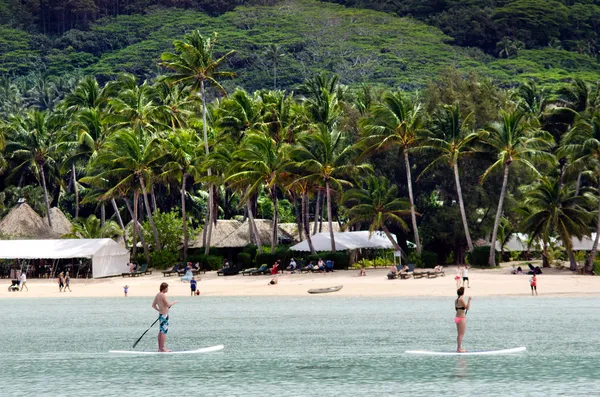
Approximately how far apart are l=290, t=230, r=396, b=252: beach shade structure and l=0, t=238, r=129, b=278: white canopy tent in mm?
13046

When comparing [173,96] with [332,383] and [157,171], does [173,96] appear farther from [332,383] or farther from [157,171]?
[332,383]

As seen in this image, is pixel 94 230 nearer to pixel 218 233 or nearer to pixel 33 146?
pixel 218 233

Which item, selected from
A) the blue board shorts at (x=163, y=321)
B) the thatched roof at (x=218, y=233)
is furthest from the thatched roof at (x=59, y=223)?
the blue board shorts at (x=163, y=321)

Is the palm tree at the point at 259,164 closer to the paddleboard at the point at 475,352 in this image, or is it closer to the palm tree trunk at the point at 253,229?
the palm tree trunk at the point at 253,229

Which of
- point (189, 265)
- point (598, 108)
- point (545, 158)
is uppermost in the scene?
point (598, 108)

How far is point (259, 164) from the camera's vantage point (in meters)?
64.6

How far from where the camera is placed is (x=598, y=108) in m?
72.2

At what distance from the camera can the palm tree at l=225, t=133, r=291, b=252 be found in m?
64.7

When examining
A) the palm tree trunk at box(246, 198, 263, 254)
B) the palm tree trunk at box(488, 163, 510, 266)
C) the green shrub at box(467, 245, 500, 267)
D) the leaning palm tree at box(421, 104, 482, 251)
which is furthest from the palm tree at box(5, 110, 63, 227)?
the palm tree trunk at box(488, 163, 510, 266)

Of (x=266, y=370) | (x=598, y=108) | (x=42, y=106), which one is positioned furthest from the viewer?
(x=42, y=106)

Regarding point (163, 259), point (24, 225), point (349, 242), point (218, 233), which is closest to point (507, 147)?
point (349, 242)

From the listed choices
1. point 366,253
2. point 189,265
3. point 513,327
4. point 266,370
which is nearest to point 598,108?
point 366,253

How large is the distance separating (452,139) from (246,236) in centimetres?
2066

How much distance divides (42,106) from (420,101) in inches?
5046
